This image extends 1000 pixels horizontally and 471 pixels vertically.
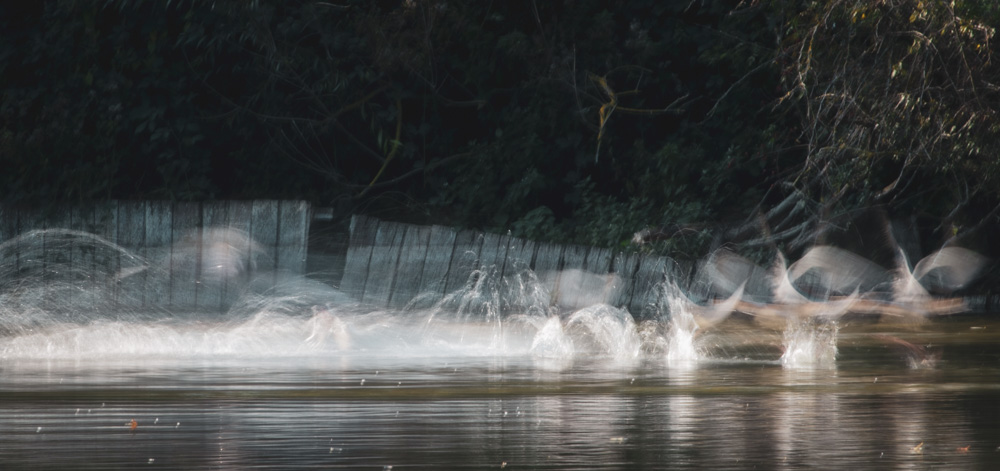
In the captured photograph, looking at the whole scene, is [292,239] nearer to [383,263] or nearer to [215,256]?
[215,256]

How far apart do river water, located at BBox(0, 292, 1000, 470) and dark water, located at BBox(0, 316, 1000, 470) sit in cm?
2

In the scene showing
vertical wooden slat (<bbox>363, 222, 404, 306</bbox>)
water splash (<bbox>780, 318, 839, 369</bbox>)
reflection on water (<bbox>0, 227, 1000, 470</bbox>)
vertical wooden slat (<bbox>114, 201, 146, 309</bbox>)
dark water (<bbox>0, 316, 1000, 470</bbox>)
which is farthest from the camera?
vertical wooden slat (<bbox>114, 201, 146, 309</bbox>)

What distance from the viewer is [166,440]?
230 inches

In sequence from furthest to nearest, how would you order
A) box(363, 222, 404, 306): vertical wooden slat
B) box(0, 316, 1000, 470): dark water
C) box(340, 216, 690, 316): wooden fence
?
box(363, 222, 404, 306): vertical wooden slat, box(340, 216, 690, 316): wooden fence, box(0, 316, 1000, 470): dark water

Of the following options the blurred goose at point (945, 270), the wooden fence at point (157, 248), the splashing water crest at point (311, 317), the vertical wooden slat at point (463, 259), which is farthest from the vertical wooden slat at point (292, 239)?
the blurred goose at point (945, 270)

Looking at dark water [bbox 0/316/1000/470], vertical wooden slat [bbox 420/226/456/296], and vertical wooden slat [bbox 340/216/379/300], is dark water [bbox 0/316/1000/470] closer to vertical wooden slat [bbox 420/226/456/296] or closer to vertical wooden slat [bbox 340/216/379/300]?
vertical wooden slat [bbox 420/226/456/296]

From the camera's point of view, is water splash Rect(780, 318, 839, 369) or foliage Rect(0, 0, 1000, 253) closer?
water splash Rect(780, 318, 839, 369)

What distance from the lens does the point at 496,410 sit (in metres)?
7.01

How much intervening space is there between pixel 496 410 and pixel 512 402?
1.22 feet

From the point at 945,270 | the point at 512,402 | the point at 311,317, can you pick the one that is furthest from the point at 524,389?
the point at 945,270

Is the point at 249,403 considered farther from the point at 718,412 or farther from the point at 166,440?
the point at 718,412

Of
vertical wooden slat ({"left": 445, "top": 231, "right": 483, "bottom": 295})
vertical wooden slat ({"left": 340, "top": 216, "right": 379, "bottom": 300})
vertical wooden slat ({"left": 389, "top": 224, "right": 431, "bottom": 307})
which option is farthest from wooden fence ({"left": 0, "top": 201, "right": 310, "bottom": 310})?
vertical wooden slat ({"left": 445, "top": 231, "right": 483, "bottom": 295})

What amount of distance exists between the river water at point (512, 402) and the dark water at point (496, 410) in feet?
0.06

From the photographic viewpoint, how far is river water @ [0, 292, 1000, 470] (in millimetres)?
5387
